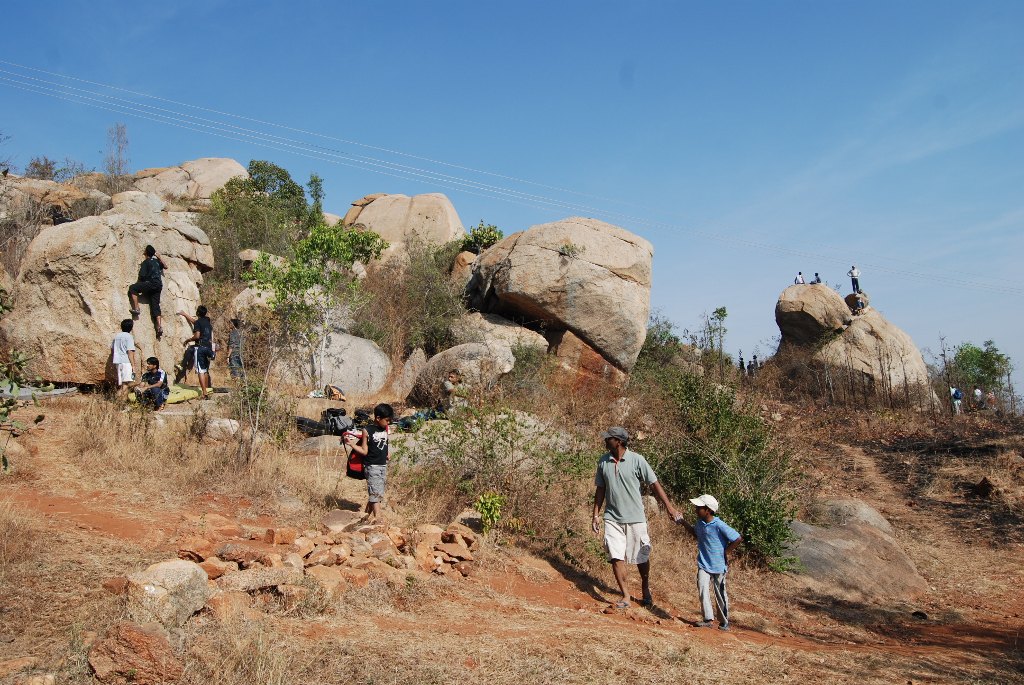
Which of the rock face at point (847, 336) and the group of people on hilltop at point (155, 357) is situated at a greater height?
the rock face at point (847, 336)

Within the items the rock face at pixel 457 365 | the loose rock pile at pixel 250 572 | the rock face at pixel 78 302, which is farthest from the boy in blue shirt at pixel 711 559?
the rock face at pixel 78 302

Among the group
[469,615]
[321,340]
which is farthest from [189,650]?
[321,340]

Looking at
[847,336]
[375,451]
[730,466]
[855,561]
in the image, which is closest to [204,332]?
[375,451]

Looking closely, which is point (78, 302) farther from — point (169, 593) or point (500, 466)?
point (169, 593)

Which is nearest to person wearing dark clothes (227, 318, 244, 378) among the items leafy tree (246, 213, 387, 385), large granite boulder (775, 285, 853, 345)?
leafy tree (246, 213, 387, 385)

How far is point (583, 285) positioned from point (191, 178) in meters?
29.3

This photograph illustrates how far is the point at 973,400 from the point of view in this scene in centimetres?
2094

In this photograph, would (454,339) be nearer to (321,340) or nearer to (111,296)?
(321,340)

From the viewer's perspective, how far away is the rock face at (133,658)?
157 inches

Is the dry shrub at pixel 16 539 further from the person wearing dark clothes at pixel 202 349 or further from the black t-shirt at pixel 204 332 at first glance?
the black t-shirt at pixel 204 332

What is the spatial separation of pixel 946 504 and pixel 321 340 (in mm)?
12195

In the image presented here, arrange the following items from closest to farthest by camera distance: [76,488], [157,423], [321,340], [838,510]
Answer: [76,488]
[157,423]
[838,510]
[321,340]

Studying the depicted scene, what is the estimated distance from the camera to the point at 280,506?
8359mm

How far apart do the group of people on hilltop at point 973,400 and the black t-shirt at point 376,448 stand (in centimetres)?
1720
